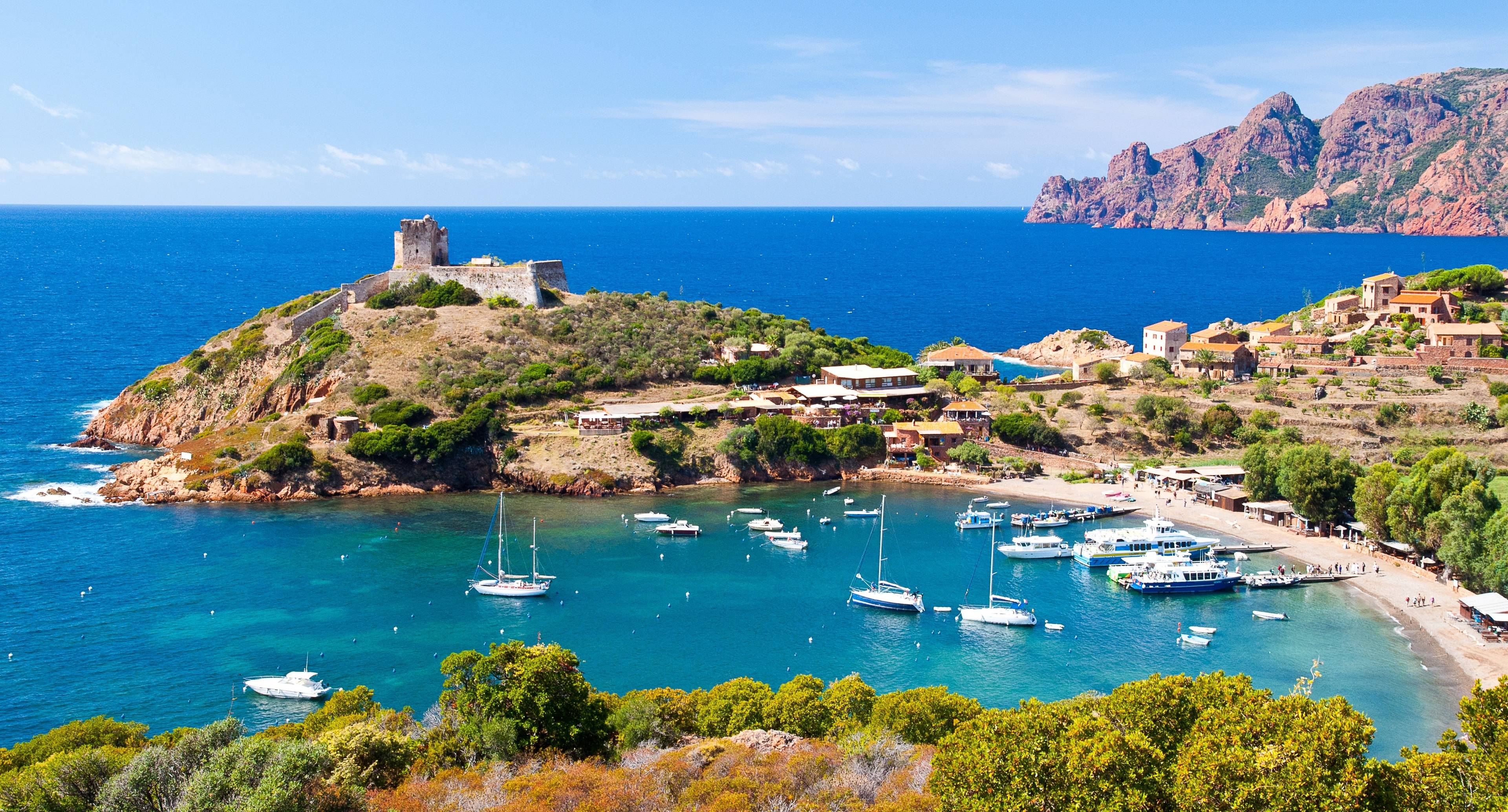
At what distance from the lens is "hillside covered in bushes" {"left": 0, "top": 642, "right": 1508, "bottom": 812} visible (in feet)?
65.8

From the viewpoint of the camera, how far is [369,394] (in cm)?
6888

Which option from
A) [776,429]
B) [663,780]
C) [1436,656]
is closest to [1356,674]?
[1436,656]

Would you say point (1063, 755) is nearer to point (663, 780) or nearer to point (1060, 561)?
point (663, 780)

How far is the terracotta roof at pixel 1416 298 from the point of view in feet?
287

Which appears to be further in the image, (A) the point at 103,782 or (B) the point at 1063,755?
(A) the point at 103,782

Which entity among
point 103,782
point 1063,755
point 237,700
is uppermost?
point 1063,755

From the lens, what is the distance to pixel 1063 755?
813 inches

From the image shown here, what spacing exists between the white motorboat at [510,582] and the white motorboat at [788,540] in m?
11.4

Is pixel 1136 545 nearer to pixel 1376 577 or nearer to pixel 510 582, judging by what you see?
pixel 1376 577

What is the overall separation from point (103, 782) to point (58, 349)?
97.2m

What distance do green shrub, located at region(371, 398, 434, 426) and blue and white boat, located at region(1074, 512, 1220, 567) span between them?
38.9m

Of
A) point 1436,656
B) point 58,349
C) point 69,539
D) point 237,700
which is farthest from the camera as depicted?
point 58,349

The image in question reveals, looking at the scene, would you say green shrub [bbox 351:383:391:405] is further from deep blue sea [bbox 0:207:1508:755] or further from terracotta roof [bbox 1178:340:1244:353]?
terracotta roof [bbox 1178:340:1244:353]

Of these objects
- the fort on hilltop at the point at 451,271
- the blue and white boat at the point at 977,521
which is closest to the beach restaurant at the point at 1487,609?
the blue and white boat at the point at 977,521
